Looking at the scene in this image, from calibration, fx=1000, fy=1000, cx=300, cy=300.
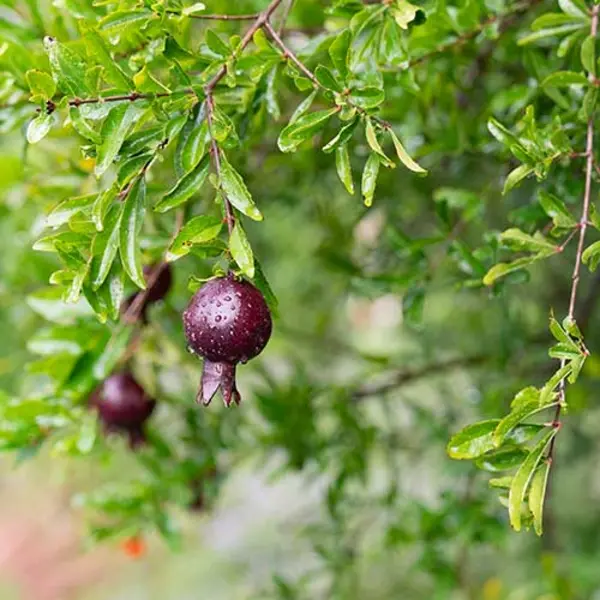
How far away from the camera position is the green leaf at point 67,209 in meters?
0.56

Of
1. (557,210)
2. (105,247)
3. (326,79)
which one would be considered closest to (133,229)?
(105,247)

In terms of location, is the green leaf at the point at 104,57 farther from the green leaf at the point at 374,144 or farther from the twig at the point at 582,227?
the twig at the point at 582,227

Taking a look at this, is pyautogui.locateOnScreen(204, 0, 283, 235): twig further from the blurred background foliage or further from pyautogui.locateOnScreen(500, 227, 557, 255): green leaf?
pyautogui.locateOnScreen(500, 227, 557, 255): green leaf

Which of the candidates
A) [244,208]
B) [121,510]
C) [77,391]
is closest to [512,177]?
[244,208]

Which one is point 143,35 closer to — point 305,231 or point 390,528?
Answer: point 390,528

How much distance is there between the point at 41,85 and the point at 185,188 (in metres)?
0.09

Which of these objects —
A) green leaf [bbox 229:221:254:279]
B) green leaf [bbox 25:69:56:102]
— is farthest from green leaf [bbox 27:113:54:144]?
green leaf [bbox 229:221:254:279]

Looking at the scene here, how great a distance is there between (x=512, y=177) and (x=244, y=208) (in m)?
0.16

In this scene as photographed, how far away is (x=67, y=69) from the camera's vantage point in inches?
20.6

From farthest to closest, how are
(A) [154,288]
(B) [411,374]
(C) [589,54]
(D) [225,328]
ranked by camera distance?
(B) [411,374] → (A) [154,288] → (C) [589,54] → (D) [225,328]

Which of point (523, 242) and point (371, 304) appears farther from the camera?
point (371, 304)

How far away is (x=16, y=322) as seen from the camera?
1.19 m

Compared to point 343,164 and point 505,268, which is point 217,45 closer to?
point 343,164

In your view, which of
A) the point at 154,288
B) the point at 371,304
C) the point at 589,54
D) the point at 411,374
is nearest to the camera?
the point at 589,54
